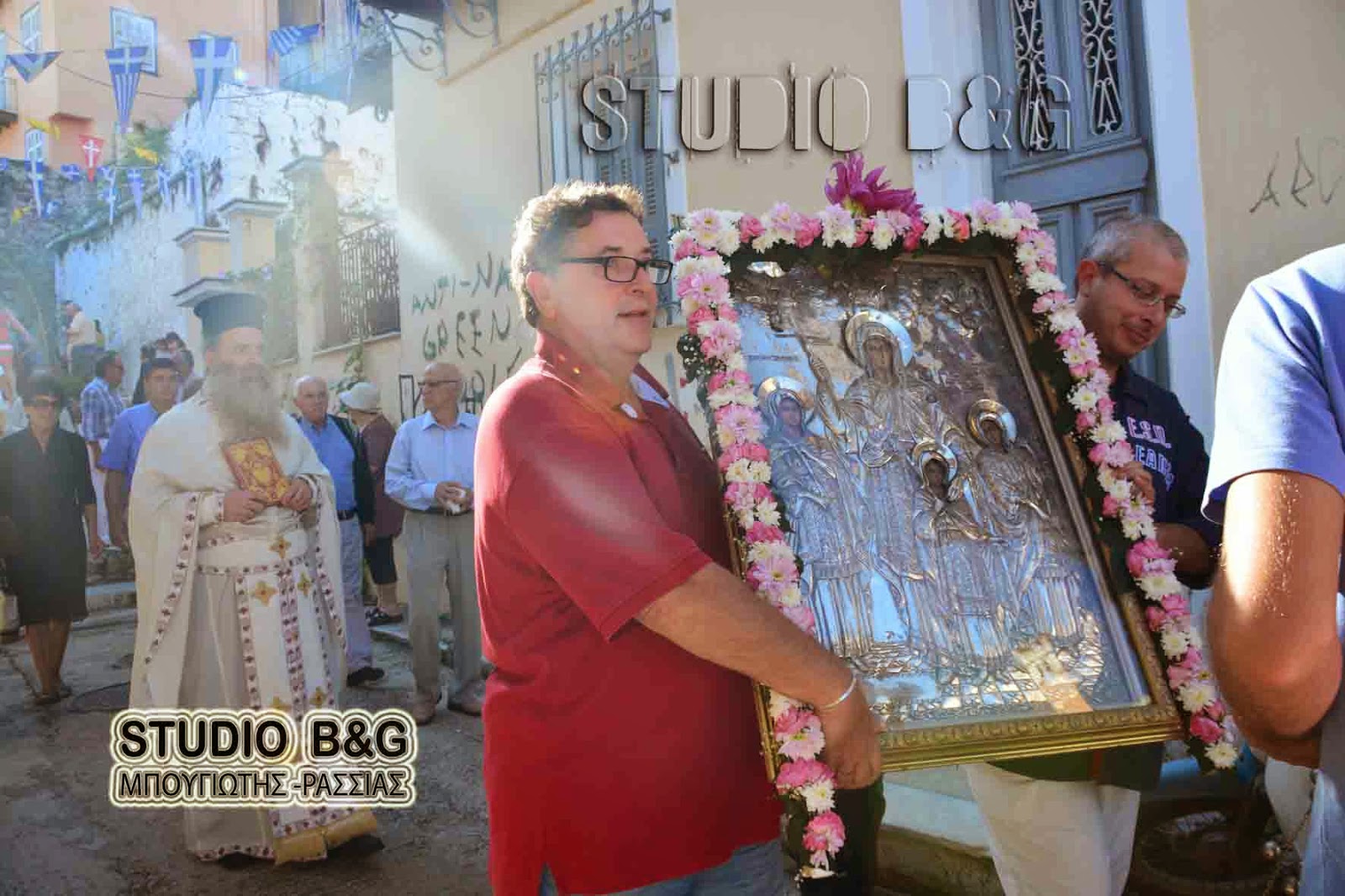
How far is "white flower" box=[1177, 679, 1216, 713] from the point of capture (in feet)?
7.33

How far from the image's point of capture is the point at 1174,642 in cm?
228

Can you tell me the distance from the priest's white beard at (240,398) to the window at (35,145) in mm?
26067

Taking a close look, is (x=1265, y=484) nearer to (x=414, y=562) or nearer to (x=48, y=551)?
(x=414, y=562)

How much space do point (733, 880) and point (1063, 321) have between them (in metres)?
1.45

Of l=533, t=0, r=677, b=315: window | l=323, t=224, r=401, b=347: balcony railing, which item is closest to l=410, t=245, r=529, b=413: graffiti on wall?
l=533, t=0, r=677, b=315: window

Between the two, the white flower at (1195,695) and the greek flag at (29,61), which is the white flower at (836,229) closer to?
the white flower at (1195,695)

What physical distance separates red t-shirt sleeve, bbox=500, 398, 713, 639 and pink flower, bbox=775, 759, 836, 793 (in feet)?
1.31

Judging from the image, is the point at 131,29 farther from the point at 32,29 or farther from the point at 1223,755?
the point at 1223,755

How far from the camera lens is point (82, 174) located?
24.2 meters

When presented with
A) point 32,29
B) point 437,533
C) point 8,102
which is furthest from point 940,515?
point 8,102

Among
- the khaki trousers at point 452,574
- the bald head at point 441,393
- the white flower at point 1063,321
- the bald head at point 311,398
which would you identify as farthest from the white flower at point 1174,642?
the bald head at point 311,398

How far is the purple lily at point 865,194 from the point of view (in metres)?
2.54

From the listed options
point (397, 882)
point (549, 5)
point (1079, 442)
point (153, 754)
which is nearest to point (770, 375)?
point (1079, 442)

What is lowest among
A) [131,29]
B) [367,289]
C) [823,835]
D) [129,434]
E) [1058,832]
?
[1058,832]
